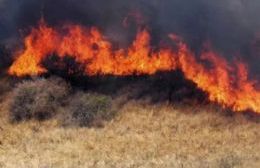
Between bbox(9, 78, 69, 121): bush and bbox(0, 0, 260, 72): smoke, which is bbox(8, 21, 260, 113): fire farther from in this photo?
bbox(9, 78, 69, 121): bush

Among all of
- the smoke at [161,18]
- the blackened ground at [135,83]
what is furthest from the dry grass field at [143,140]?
the smoke at [161,18]

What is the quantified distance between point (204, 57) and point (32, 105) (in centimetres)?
700

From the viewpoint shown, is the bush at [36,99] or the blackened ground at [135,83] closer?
the bush at [36,99]

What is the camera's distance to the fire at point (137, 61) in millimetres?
21594

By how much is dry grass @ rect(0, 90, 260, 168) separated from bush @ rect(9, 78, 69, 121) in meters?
0.55

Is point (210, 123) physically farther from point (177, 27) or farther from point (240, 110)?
point (177, 27)

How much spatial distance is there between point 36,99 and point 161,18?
6.65 meters

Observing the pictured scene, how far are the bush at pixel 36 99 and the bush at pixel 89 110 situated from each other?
0.92 metres

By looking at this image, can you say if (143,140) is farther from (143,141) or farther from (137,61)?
(137,61)

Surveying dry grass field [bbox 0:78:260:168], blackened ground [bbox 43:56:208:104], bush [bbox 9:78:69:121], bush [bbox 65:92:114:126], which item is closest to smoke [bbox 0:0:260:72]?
blackened ground [bbox 43:56:208:104]

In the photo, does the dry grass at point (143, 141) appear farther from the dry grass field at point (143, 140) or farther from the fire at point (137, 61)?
the fire at point (137, 61)

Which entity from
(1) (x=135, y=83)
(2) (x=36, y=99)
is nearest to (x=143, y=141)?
(1) (x=135, y=83)

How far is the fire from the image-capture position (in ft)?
70.8

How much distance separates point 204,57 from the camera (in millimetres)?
23234
